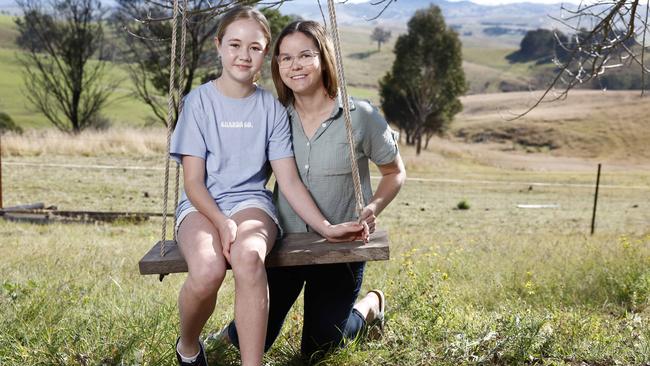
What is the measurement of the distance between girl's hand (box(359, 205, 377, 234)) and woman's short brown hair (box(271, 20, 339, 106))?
0.60 meters

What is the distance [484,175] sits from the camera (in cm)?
2772

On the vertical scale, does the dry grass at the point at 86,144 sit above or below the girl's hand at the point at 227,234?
below

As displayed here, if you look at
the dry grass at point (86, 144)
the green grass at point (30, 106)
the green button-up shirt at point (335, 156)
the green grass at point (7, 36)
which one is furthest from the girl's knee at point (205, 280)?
the green grass at point (7, 36)

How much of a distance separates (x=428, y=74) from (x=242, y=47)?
41.0 m

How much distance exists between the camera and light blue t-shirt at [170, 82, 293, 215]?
329 cm

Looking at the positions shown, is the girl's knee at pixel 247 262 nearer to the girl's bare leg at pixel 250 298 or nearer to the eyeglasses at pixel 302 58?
the girl's bare leg at pixel 250 298

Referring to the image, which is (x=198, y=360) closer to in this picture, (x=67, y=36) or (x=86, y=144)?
(x=86, y=144)

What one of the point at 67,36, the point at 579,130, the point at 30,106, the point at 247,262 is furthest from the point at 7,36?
the point at 247,262

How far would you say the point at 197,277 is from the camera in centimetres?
289

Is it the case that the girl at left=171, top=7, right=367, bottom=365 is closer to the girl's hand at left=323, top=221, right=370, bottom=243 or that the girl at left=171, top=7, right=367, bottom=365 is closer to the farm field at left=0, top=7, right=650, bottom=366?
the girl's hand at left=323, top=221, right=370, bottom=243

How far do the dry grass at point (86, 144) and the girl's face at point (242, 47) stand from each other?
1943 centimetres

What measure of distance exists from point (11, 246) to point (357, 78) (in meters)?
87.3

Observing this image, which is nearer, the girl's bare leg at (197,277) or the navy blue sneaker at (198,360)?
the girl's bare leg at (197,277)

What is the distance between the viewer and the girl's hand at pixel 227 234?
298 centimetres
